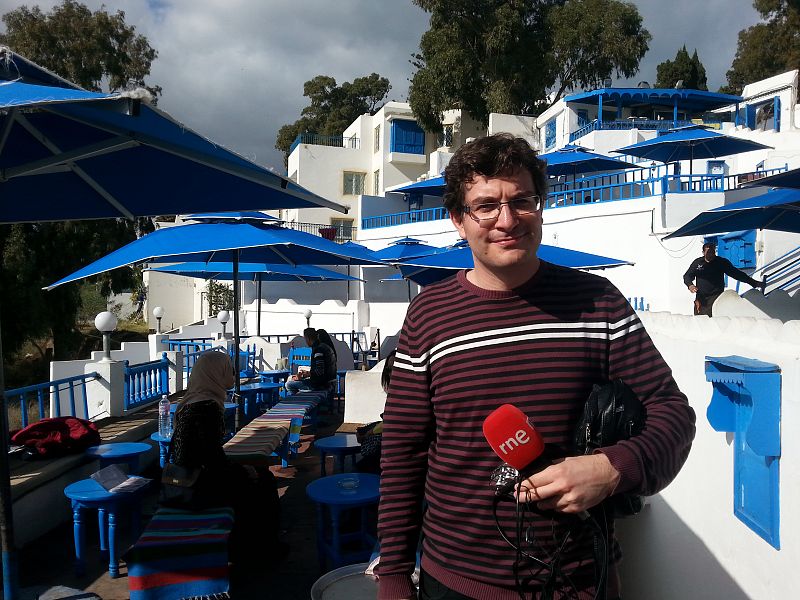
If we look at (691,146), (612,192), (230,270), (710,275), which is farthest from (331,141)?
(710,275)

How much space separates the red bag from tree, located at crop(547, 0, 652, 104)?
2711 centimetres

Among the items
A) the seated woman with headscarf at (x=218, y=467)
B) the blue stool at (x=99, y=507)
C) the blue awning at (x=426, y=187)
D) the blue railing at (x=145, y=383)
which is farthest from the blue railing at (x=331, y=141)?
the blue stool at (x=99, y=507)

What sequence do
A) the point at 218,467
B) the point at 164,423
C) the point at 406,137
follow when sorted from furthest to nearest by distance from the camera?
the point at 406,137, the point at 164,423, the point at 218,467

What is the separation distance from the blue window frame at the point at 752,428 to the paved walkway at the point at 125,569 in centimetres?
263

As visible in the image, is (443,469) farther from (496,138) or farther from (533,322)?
(496,138)

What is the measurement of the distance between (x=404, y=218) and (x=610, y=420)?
25034 millimetres

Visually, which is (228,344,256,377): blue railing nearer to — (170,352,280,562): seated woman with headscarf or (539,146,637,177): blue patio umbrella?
(170,352,280,562): seated woman with headscarf

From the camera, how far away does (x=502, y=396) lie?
1.46 meters

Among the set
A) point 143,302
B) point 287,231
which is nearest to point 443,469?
point 287,231

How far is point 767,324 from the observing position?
195cm

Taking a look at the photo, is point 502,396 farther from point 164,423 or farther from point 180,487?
point 164,423

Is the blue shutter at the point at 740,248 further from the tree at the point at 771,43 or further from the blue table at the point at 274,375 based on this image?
the tree at the point at 771,43

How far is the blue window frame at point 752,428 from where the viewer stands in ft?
5.89

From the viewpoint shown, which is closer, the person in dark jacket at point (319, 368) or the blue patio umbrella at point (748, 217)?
the blue patio umbrella at point (748, 217)
